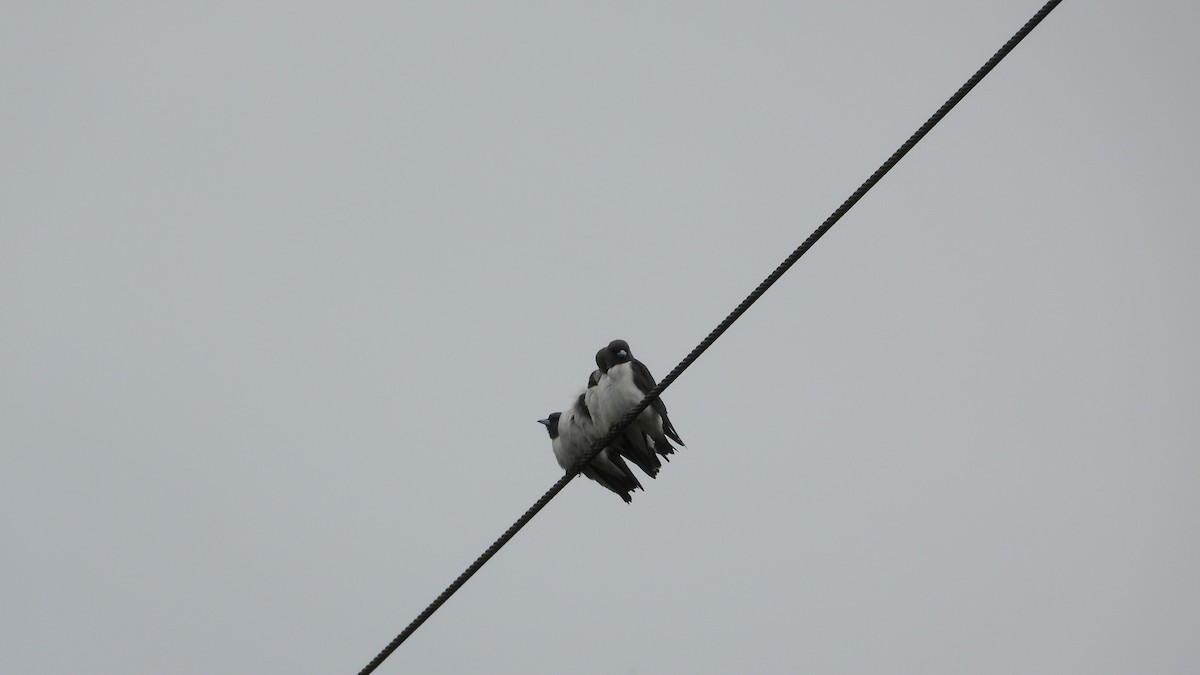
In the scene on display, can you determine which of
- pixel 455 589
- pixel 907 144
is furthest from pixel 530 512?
pixel 907 144

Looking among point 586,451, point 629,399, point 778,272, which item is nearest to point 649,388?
point 629,399

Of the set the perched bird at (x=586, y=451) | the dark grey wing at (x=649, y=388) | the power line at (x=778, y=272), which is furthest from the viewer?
the perched bird at (x=586, y=451)

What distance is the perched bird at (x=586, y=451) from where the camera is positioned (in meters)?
10.6

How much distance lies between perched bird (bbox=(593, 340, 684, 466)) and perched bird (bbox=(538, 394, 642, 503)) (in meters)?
0.30

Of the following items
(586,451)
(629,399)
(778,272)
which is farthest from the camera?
(586,451)

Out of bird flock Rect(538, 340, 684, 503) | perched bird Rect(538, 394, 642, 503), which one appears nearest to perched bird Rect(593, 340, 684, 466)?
bird flock Rect(538, 340, 684, 503)

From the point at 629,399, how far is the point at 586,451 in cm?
87

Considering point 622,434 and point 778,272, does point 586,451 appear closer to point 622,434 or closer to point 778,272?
point 622,434

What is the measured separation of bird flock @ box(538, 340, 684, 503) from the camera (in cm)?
1013

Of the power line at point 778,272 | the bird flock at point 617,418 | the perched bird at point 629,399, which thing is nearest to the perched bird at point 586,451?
the bird flock at point 617,418

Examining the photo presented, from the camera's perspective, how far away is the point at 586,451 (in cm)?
1077

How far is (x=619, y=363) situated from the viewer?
10250 millimetres

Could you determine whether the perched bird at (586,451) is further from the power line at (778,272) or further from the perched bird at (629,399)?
the power line at (778,272)

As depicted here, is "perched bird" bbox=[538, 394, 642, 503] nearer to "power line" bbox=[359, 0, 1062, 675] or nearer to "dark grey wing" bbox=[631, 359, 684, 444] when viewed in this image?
"dark grey wing" bbox=[631, 359, 684, 444]
